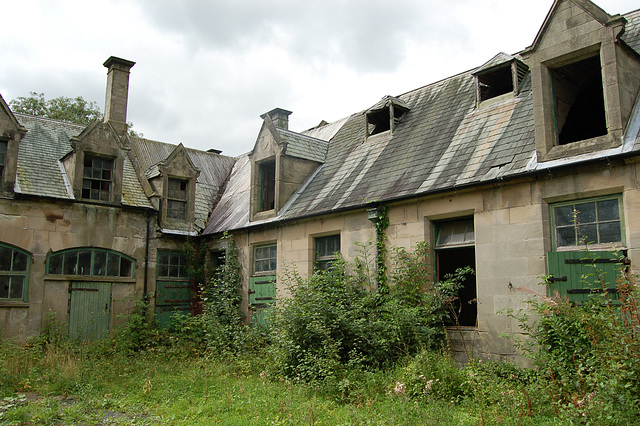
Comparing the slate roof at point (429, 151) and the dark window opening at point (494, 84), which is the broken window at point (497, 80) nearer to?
the dark window opening at point (494, 84)

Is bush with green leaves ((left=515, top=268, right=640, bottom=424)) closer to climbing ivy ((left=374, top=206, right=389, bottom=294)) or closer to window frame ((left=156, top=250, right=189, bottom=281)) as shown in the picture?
climbing ivy ((left=374, top=206, right=389, bottom=294))

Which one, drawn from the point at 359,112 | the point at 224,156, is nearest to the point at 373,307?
the point at 359,112

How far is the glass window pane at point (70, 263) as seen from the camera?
14688 mm

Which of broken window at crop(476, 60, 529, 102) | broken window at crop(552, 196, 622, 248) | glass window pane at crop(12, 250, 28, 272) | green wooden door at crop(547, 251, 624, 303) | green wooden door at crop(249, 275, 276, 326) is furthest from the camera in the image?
green wooden door at crop(249, 275, 276, 326)

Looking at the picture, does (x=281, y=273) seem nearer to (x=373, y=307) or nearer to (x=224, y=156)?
(x=373, y=307)

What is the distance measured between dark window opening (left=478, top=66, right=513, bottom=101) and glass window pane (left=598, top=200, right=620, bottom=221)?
4.82 meters

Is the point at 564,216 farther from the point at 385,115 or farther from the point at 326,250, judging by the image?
the point at 385,115

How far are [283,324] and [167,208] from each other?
7858mm

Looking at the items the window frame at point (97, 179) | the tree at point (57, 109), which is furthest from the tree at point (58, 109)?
the window frame at point (97, 179)

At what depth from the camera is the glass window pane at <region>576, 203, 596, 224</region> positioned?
29.6 feet

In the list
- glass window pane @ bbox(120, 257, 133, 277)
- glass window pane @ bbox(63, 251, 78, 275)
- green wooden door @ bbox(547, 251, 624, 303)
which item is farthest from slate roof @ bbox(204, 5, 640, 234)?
glass window pane @ bbox(63, 251, 78, 275)

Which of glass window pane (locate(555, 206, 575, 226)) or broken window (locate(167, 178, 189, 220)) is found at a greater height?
broken window (locate(167, 178, 189, 220))

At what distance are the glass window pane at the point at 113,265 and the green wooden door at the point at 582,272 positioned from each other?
11402 mm

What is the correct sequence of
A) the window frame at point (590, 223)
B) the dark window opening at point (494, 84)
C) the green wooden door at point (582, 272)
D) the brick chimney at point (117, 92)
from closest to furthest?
the green wooden door at point (582, 272)
the window frame at point (590, 223)
the dark window opening at point (494, 84)
the brick chimney at point (117, 92)
